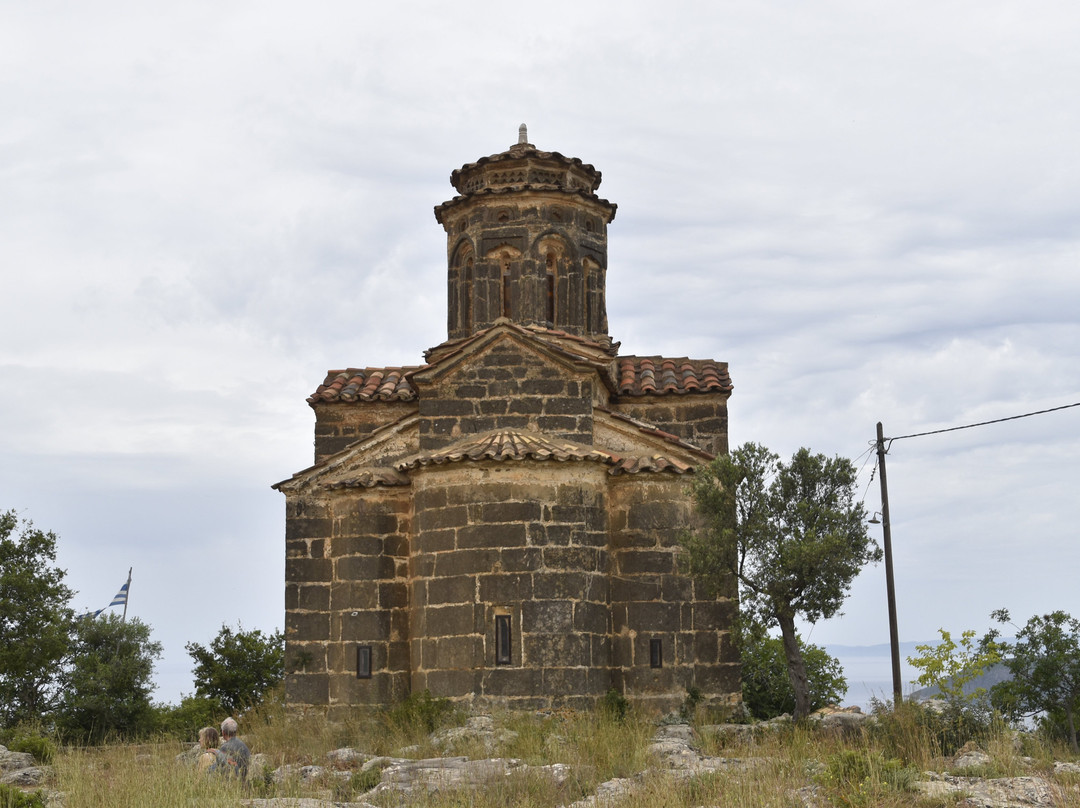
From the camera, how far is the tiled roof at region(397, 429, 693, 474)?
14320 millimetres

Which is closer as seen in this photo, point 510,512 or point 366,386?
point 510,512

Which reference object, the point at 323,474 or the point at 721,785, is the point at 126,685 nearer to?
the point at 323,474

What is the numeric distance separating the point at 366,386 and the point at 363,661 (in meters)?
4.50

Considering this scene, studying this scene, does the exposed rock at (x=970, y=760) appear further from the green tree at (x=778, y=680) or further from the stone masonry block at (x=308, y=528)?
the stone masonry block at (x=308, y=528)

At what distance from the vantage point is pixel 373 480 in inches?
617

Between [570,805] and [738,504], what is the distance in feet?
19.3

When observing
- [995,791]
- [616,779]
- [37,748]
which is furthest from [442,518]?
[995,791]

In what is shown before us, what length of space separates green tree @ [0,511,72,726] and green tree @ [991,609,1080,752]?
12.6m

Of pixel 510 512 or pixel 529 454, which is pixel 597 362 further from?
pixel 510 512

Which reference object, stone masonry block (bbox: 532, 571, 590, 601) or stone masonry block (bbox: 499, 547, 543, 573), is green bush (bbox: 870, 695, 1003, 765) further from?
stone masonry block (bbox: 499, 547, 543, 573)

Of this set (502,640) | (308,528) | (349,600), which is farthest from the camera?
(308,528)

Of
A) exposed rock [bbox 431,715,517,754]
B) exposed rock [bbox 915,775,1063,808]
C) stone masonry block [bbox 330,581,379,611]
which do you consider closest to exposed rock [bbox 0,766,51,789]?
exposed rock [bbox 431,715,517,754]

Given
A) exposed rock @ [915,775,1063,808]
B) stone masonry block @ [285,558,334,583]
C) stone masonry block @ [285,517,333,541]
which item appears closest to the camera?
exposed rock @ [915,775,1063,808]

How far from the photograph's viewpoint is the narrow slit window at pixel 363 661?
15.4 m
